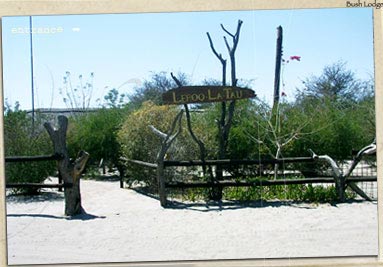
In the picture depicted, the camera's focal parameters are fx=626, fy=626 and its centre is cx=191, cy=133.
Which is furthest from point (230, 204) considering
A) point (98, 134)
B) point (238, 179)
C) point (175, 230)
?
point (98, 134)

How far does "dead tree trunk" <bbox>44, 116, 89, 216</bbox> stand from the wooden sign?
3.67 ft

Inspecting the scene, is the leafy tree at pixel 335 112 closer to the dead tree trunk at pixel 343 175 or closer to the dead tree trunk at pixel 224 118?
the dead tree trunk at pixel 343 175

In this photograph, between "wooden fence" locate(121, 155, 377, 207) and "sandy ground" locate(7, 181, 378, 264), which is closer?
"sandy ground" locate(7, 181, 378, 264)

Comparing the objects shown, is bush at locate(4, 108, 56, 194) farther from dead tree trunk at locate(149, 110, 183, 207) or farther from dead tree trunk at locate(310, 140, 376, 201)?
Answer: dead tree trunk at locate(310, 140, 376, 201)

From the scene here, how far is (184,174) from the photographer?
682cm

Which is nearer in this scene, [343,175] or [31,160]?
[31,160]

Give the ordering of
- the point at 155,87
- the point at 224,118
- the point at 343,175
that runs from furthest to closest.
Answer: the point at 343,175 → the point at 224,118 → the point at 155,87

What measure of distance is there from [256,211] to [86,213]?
6.02ft

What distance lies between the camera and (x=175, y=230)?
22.1 feet

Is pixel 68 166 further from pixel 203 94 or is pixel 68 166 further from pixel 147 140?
pixel 203 94

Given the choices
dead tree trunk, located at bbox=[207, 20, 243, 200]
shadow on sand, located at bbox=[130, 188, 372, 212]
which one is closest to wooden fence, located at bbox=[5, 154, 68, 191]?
shadow on sand, located at bbox=[130, 188, 372, 212]

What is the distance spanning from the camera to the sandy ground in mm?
6645

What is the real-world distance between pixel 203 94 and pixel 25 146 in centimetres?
197

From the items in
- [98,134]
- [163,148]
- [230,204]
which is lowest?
[230,204]
